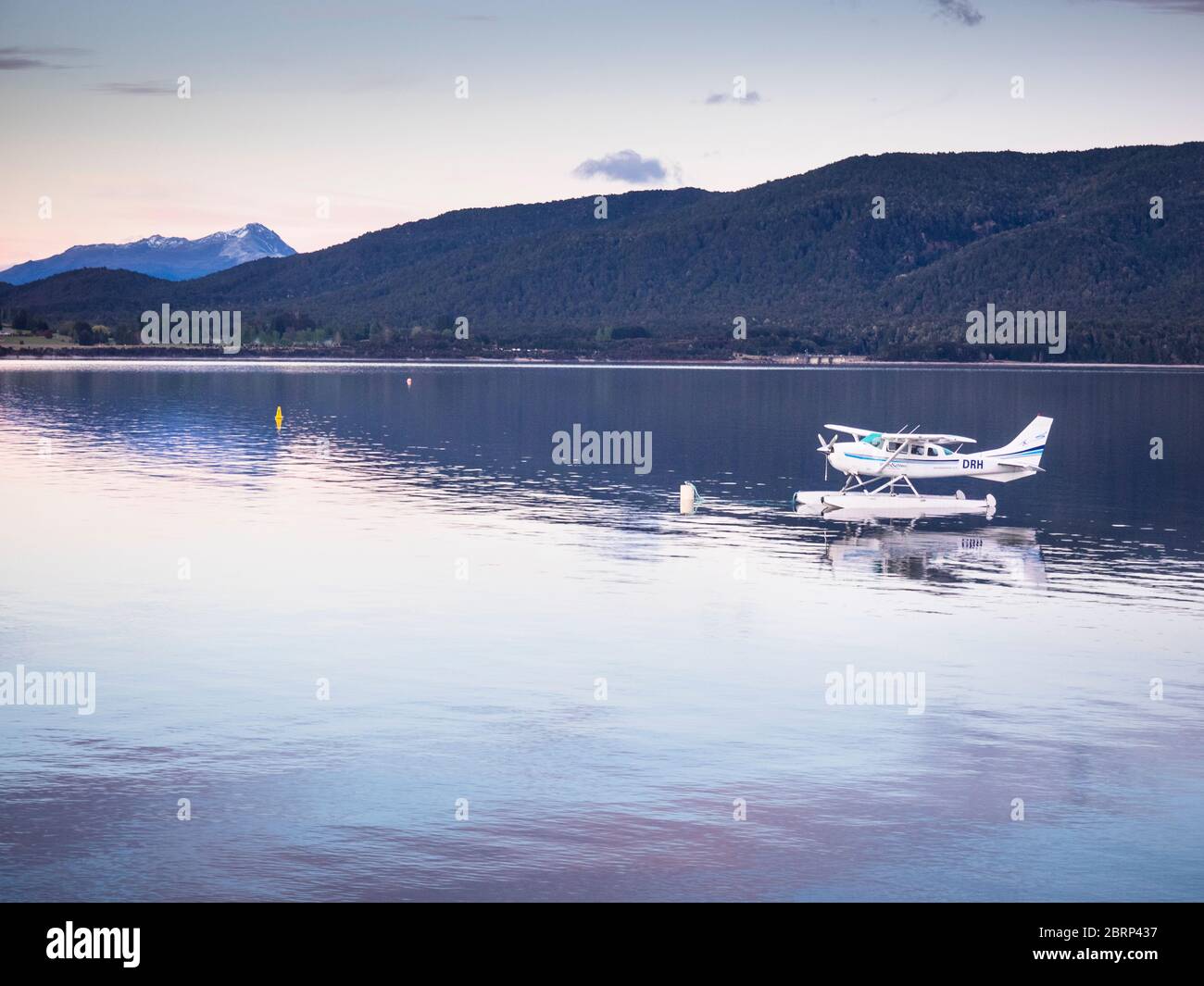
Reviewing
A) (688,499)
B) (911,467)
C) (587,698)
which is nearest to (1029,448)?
(911,467)

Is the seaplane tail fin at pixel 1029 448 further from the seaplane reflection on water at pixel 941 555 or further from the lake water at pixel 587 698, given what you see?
the seaplane reflection on water at pixel 941 555

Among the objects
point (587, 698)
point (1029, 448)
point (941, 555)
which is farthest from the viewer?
point (1029, 448)

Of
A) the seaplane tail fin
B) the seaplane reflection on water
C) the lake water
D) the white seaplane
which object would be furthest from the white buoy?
the seaplane tail fin

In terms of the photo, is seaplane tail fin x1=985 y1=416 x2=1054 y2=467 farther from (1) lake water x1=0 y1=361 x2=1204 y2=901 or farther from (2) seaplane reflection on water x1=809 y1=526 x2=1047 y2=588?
(2) seaplane reflection on water x1=809 y1=526 x2=1047 y2=588

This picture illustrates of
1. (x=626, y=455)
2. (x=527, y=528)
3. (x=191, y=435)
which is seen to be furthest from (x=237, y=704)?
(x=191, y=435)

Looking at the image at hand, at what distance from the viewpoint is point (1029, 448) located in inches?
2160

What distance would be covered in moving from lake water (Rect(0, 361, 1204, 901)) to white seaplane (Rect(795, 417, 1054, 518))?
5.32 feet

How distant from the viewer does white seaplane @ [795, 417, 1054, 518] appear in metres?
52.0

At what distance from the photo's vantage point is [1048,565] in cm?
4019

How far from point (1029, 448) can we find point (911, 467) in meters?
4.68

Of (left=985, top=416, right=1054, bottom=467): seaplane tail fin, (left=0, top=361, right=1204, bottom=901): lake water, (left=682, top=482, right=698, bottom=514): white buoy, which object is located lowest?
(left=0, top=361, right=1204, bottom=901): lake water

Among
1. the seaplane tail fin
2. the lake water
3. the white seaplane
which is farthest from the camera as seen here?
the seaplane tail fin

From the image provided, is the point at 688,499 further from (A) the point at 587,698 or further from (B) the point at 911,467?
(A) the point at 587,698

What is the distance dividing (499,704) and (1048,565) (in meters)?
21.2
